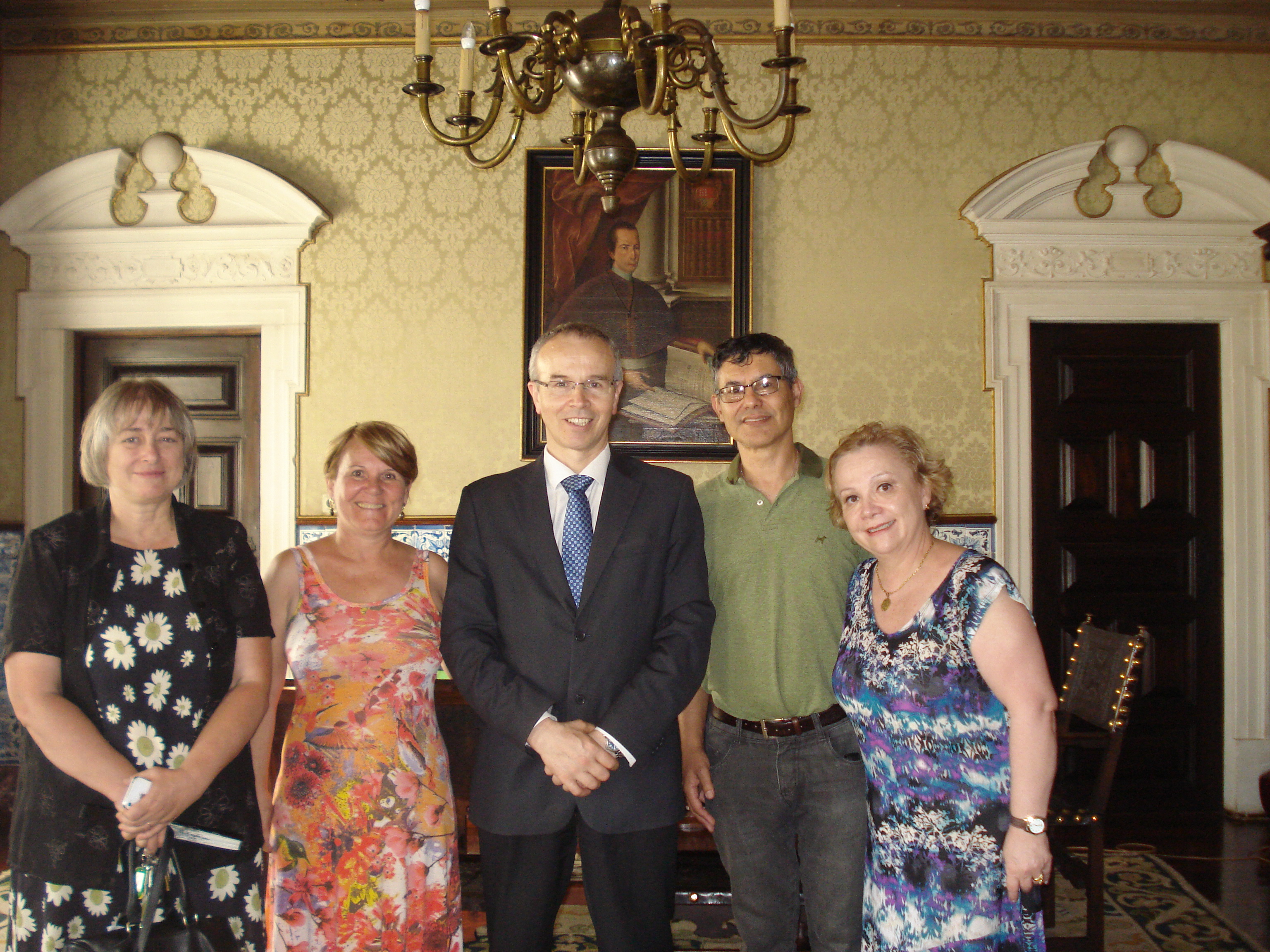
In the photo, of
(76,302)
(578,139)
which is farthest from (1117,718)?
(76,302)

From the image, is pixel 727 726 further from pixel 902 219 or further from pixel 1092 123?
pixel 1092 123

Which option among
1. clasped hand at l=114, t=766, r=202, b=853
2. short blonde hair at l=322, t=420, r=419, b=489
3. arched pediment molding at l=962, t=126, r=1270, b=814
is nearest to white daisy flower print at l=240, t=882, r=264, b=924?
clasped hand at l=114, t=766, r=202, b=853

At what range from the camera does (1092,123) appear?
4461mm

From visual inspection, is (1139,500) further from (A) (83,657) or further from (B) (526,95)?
(A) (83,657)

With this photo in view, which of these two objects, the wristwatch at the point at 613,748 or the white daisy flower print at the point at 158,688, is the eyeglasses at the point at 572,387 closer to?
the wristwatch at the point at 613,748

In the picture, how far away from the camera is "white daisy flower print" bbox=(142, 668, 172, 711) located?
1730mm

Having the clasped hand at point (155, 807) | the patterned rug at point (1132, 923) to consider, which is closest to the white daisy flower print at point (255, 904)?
the clasped hand at point (155, 807)

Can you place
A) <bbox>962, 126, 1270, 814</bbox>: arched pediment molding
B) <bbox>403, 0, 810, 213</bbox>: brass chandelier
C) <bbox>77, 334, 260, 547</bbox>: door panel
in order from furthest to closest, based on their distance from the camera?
<bbox>77, 334, 260, 547</bbox>: door panel → <bbox>962, 126, 1270, 814</bbox>: arched pediment molding → <bbox>403, 0, 810, 213</bbox>: brass chandelier

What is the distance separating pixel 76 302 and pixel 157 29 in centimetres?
149

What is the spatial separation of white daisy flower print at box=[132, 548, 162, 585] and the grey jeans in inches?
53.0

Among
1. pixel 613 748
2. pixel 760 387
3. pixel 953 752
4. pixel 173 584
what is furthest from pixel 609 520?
pixel 173 584

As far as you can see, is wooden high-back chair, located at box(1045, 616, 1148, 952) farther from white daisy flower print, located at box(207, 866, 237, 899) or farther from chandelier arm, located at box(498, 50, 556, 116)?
chandelier arm, located at box(498, 50, 556, 116)

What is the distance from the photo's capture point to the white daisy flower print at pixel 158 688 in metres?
1.73

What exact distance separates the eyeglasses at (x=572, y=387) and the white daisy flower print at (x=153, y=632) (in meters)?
0.93
